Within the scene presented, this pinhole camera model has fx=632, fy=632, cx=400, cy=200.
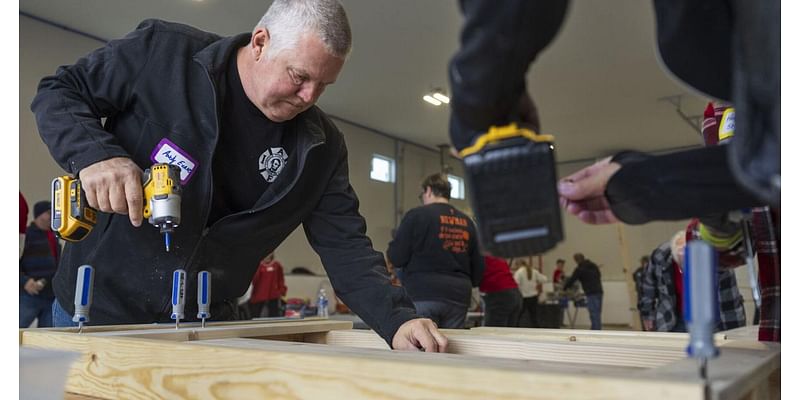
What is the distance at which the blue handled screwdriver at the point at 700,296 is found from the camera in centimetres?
57

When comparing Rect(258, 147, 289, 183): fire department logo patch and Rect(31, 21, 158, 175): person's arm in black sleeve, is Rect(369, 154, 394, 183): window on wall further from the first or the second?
Rect(31, 21, 158, 175): person's arm in black sleeve

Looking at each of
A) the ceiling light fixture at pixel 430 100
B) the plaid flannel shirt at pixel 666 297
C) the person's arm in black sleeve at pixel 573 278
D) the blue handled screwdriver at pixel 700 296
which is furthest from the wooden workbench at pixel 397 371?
the person's arm in black sleeve at pixel 573 278

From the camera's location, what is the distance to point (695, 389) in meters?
0.55

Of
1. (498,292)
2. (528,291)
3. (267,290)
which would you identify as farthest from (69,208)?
(528,291)

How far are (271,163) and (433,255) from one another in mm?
1747

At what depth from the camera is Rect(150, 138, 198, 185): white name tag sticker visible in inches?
61.4

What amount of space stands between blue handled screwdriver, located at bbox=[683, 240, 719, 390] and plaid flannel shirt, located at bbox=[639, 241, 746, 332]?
232 cm

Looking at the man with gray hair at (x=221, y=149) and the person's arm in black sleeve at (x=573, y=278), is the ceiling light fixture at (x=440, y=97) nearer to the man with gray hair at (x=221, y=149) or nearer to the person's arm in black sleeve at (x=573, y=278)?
the person's arm in black sleeve at (x=573, y=278)

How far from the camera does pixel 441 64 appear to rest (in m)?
7.20

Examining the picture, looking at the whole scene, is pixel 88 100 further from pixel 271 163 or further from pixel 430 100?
pixel 430 100

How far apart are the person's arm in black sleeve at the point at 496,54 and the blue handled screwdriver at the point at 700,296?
0.71ft

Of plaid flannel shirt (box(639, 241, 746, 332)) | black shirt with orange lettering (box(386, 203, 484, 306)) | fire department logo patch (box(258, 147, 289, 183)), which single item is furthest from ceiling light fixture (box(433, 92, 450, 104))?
fire department logo patch (box(258, 147, 289, 183))

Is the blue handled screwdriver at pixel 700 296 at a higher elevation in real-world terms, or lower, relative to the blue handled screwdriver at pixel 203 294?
higher
